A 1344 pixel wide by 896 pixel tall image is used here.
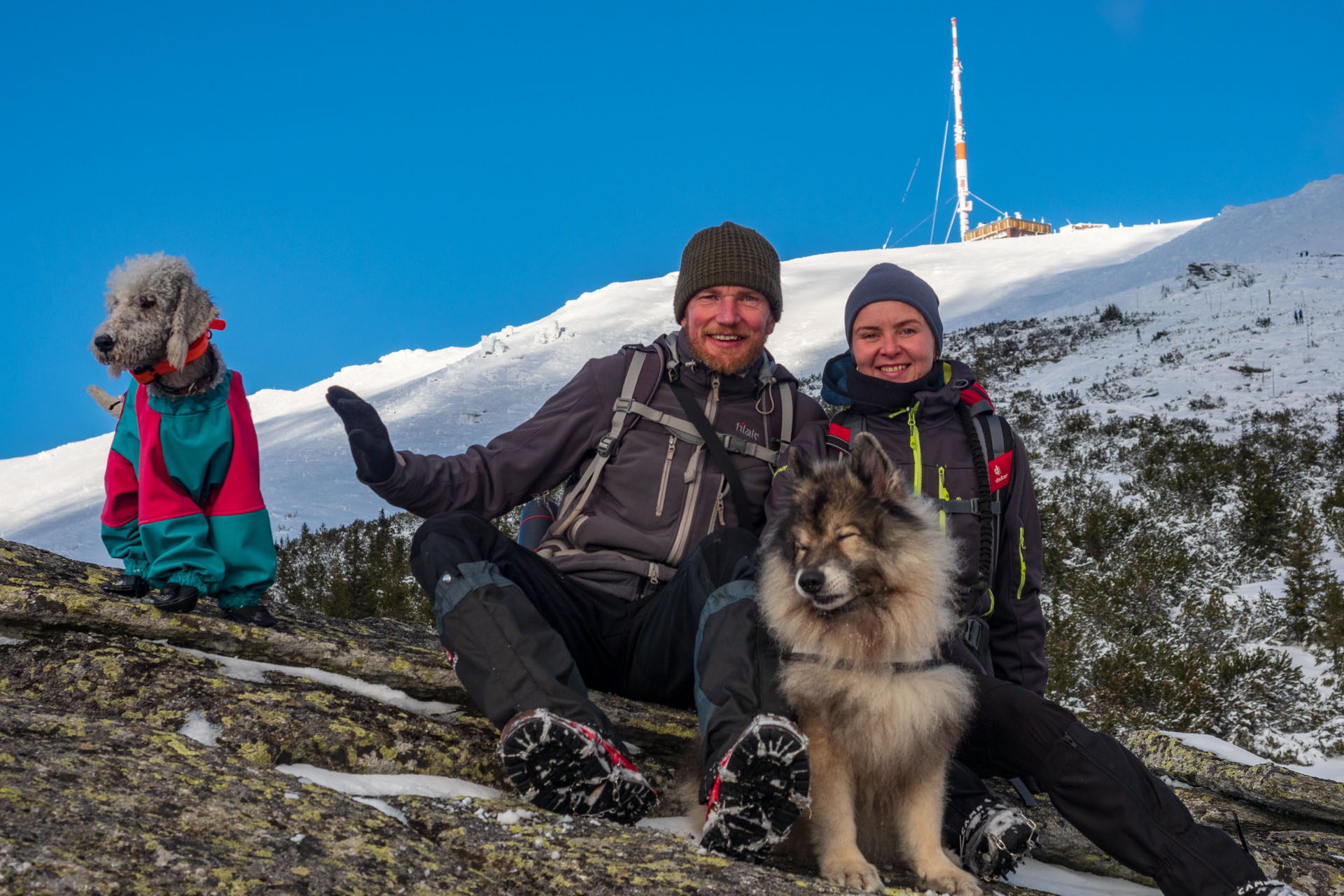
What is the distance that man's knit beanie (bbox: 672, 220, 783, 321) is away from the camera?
4.47 metres

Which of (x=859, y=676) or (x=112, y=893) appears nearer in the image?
(x=112, y=893)

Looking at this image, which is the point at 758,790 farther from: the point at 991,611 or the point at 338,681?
the point at 338,681

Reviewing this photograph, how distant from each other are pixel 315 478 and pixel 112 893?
22616 mm

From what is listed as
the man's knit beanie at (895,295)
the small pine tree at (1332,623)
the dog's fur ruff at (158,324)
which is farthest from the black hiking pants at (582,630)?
the small pine tree at (1332,623)

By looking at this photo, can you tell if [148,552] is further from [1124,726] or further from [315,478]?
[315,478]

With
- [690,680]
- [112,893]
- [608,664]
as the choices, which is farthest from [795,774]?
[112,893]

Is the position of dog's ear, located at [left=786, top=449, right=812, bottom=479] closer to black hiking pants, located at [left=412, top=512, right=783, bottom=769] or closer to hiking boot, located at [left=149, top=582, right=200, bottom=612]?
black hiking pants, located at [left=412, top=512, right=783, bottom=769]

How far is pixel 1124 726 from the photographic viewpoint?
607 centimetres

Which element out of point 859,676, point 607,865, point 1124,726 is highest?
point 859,676

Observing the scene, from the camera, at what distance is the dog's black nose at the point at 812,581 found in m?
2.90

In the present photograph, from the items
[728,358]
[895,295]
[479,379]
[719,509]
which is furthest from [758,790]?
[479,379]

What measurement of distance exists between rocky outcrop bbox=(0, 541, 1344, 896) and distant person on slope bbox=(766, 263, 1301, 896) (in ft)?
1.46

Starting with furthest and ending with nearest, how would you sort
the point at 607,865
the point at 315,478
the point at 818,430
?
the point at 315,478 → the point at 818,430 → the point at 607,865

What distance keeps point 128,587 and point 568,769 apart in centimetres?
241
